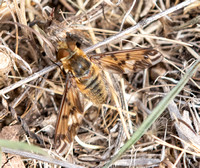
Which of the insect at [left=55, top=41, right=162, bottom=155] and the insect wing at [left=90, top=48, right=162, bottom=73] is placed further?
the insect wing at [left=90, top=48, right=162, bottom=73]

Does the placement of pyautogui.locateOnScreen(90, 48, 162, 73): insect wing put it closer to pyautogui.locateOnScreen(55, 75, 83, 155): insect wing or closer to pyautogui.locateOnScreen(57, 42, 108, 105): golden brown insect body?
pyautogui.locateOnScreen(57, 42, 108, 105): golden brown insect body

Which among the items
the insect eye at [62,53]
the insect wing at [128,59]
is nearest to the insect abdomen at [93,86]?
the insect wing at [128,59]

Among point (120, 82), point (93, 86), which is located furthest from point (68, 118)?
point (120, 82)

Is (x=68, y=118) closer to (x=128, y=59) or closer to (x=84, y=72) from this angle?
(x=84, y=72)

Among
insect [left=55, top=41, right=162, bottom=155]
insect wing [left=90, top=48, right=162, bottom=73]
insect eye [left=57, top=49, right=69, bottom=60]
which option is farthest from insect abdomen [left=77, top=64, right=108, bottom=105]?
insect eye [left=57, top=49, right=69, bottom=60]

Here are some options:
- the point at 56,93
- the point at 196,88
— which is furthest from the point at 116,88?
the point at 196,88

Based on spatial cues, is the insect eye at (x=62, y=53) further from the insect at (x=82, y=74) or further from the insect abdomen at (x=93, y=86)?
the insect abdomen at (x=93, y=86)
